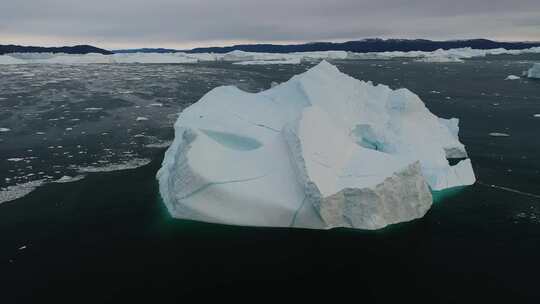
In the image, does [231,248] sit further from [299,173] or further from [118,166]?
[118,166]

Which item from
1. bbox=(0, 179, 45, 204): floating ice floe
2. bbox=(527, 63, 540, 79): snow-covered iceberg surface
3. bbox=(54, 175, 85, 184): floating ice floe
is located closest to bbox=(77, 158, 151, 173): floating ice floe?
bbox=(54, 175, 85, 184): floating ice floe

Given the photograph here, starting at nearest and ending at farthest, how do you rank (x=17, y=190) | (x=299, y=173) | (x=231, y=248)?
(x=231, y=248)
(x=299, y=173)
(x=17, y=190)

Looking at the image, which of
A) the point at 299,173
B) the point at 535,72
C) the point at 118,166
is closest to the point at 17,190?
the point at 118,166

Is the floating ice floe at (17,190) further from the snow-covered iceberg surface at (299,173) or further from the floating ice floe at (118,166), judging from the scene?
the snow-covered iceberg surface at (299,173)

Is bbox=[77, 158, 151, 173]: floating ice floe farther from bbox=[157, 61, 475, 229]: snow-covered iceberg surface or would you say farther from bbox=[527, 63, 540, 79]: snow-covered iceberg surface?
bbox=[527, 63, 540, 79]: snow-covered iceberg surface

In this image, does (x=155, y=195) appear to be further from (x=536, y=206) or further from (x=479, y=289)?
(x=536, y=206)

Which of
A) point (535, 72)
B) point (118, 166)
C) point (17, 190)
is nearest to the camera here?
point (17, 190)

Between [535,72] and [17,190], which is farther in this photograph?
[535,72]

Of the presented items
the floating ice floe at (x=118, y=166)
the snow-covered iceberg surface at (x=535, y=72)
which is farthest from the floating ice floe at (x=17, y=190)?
the snow-covered iceberg surface at (x=535, y=72)

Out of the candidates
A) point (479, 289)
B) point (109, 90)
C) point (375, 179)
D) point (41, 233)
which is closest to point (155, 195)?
point (41, 233)
